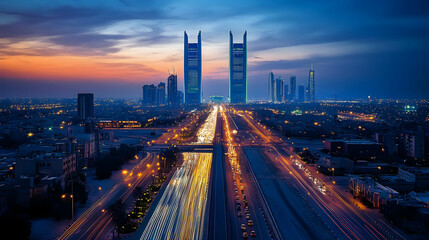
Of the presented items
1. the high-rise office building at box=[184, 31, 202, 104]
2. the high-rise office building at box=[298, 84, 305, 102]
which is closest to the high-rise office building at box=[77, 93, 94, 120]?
the high-rise office building at box=[184, 31, 202, 104]

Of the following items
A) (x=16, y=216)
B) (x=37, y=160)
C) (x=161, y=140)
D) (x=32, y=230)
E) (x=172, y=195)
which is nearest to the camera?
(x=16, y=216)

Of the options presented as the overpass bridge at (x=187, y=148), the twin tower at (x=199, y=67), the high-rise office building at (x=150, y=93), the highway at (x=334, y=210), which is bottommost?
the highway at (x=334, y=210)

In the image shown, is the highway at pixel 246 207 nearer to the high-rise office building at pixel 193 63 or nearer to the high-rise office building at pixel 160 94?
the high-rise office building at pixel 193 63

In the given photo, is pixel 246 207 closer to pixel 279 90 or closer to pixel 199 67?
pixel 199 67

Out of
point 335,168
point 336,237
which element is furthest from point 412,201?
point 335,168

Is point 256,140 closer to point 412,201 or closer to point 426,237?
point 412,201

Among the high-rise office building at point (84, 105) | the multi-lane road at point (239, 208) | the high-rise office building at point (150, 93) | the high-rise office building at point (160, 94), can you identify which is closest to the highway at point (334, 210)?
the multi-lane road at point (239, 208)

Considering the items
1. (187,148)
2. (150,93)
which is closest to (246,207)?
(187,148)
